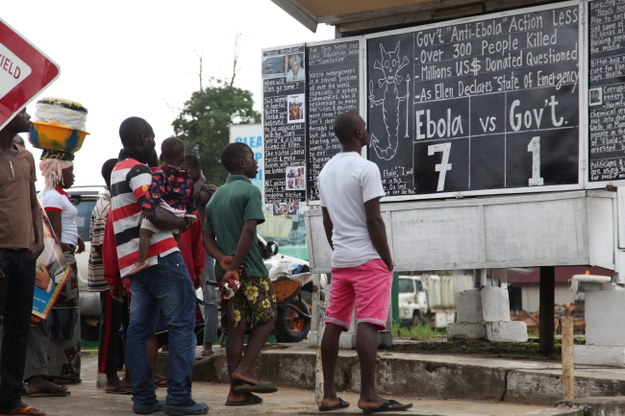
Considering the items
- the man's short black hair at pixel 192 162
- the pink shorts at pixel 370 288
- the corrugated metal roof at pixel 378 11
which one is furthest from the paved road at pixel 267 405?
the corrugated metal roof at pixel 378 11

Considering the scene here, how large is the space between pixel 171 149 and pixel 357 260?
174cm

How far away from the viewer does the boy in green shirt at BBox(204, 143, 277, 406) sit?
6285mm

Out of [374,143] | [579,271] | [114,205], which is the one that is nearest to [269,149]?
[374,143]

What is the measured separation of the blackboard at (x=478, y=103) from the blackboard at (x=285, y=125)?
2.68 feet

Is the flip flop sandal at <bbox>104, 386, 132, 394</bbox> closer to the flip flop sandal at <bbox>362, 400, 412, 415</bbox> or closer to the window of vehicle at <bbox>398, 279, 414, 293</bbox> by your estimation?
the flip flop sandal at <bbox>362, 400, 412, 415</bbox>

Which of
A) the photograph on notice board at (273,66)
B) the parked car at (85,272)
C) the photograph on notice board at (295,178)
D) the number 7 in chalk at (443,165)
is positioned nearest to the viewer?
the number 7 in chalk at (443,165)

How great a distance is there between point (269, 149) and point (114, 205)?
11.8 ft

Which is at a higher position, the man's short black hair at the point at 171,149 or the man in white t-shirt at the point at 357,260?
the man's short black hair at the point at 171,149

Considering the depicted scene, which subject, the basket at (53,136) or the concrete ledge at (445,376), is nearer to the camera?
the concrete ledge at (445,376)

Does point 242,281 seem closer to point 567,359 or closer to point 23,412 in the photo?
point 23,412

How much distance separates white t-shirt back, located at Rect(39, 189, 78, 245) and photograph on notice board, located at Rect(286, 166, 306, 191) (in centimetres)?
245

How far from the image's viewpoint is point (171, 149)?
6.62 meters

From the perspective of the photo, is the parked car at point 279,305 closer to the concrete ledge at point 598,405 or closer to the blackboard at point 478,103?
the blackboard at point 478,103

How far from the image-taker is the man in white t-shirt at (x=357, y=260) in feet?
18.5
